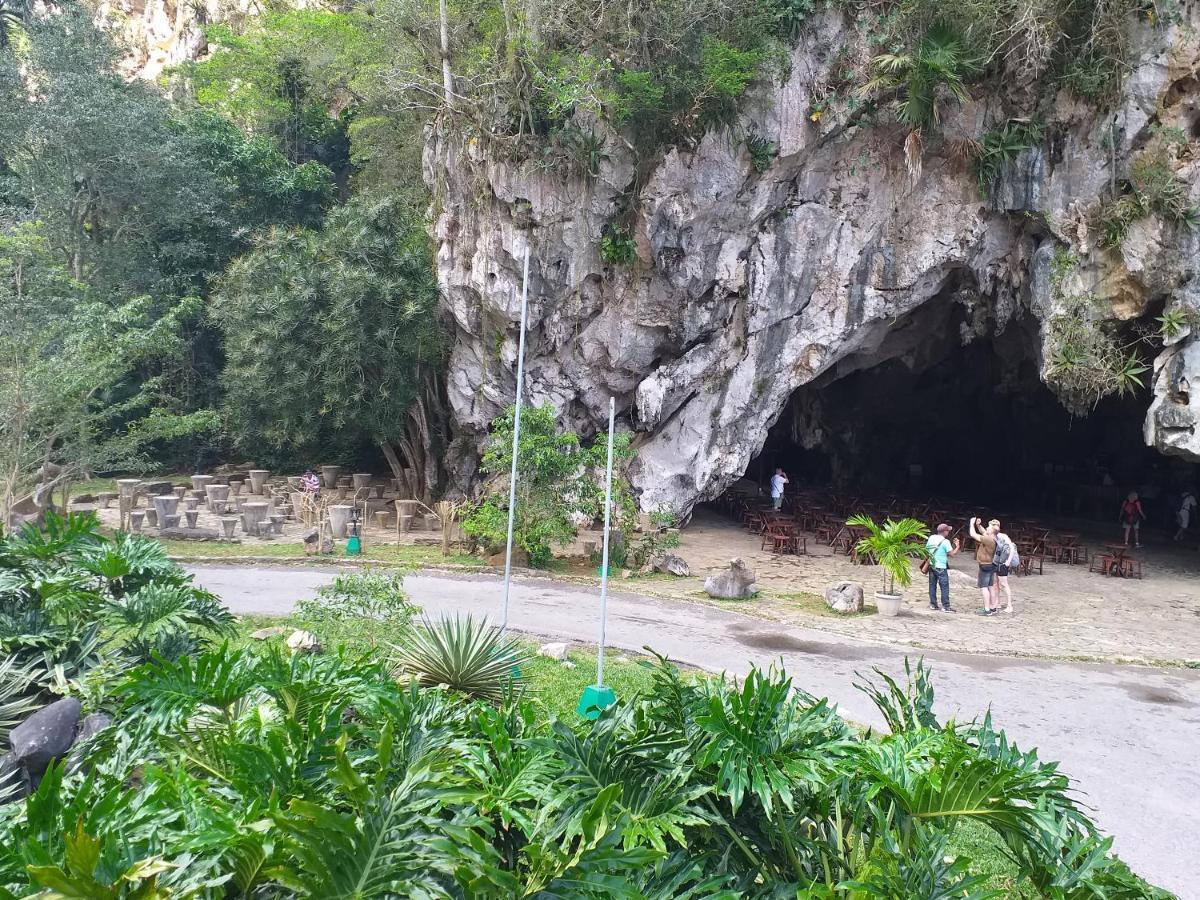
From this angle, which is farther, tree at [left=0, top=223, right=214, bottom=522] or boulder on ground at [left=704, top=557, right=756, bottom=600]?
tree at [left=0, top=223, right=214, bottom=522]

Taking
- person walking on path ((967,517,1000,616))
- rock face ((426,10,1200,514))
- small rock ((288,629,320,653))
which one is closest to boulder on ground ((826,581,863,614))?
person walking on path ((967,517,1000,616))

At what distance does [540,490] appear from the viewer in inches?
511

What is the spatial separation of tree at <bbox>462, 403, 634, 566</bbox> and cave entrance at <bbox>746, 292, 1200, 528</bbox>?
9025 mm

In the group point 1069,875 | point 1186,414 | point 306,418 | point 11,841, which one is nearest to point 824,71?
point 1186,414

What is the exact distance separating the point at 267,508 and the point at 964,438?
856 inches

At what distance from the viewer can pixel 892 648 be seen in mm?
9336

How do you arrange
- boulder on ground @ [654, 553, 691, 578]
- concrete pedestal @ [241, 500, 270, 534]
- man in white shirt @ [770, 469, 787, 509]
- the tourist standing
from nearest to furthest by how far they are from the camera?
1. boulder on ground @ [654, 553, 691, 578]
2. concrete pedestal @ [241, 500, 270, 534]
3. the tourist standing
4. man in white shirt @ [770, 469, 787, 509]

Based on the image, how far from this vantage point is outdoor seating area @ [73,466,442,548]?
562 inches

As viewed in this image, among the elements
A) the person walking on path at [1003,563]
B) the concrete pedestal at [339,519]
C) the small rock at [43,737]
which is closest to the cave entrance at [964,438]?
the person walking on path at [1003,563]

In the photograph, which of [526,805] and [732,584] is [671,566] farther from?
[526,805]

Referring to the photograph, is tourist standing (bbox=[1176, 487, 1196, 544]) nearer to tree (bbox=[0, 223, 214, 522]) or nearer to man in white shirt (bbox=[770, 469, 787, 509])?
man in white shirt (bbox=[770, 469, 787, 509])

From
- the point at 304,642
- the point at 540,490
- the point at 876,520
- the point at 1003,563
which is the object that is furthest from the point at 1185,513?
the point at 304,642

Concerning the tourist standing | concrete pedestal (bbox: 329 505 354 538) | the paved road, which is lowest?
the paved road

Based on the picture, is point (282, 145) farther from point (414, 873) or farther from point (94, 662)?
point (414, 873)
